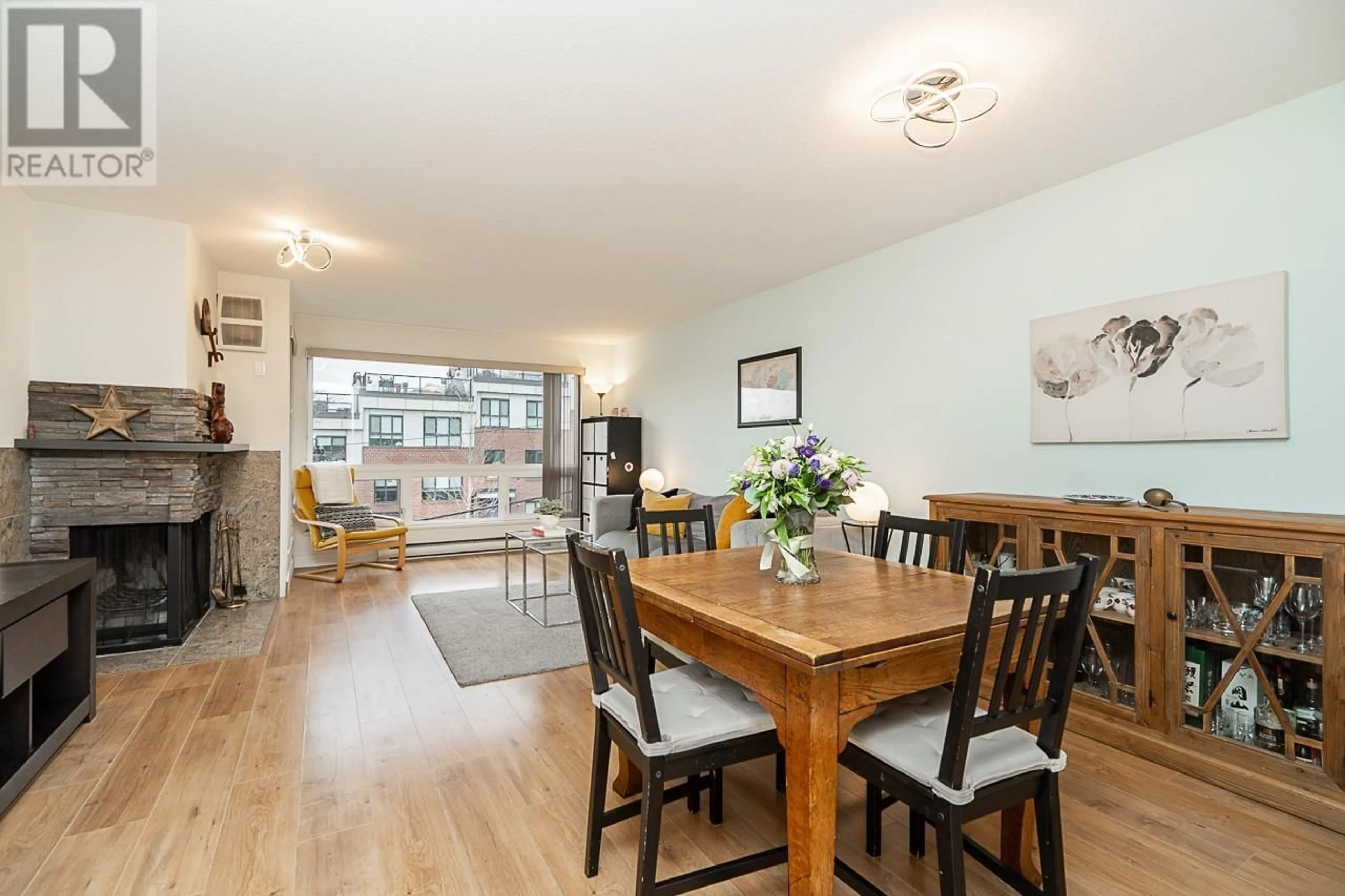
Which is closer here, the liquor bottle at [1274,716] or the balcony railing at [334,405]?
the liquor bottle at [1274,716]

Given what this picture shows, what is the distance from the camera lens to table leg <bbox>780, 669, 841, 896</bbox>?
1.40 meters

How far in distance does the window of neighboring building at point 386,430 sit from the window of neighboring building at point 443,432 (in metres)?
0.28

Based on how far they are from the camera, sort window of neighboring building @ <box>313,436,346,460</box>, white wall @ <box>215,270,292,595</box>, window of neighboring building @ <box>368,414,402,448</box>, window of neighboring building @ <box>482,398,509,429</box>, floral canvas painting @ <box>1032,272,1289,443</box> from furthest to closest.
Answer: window of neighboring building @ <box>482,398,509,429</box>
window of neighboring building @ <box>368,414,402,448</box>
window of neighboring building @ <box>313,436,346,460</box>
white wall @ <box>215,270,292,595</box>
floral canvas painting @ <box>1032,272,1289,443</box>

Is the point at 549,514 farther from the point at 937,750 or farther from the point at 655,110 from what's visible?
the point at 937,750


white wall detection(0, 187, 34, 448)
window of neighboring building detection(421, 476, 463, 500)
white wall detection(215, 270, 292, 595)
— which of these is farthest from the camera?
window of neighboring building detection(421, 476, 463, 500)

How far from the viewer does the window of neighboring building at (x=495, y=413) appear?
7160mm

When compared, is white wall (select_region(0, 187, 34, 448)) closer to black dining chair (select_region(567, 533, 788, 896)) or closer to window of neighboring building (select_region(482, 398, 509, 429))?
black dining chair (select_region(567, 533, 788, 896))

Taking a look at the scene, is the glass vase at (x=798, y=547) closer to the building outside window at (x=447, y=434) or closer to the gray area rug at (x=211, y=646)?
the gray area rug at (x=211, y=646)

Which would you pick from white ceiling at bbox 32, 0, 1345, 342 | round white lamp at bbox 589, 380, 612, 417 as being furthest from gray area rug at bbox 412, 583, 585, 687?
round white lamp at bbox 589, 380, 612, 417

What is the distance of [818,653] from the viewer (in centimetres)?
130

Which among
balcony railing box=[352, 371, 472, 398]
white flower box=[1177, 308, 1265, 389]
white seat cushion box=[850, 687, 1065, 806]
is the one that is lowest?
white seat cushion box=[850, 687, 1065, 806]

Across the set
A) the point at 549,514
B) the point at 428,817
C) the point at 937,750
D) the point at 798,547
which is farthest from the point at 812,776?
the point at 549,514

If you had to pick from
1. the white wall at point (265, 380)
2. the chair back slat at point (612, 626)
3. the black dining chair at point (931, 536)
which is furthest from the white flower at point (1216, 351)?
the white wall at point (265, 380)

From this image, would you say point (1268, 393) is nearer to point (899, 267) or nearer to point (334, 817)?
point (899, 267)
